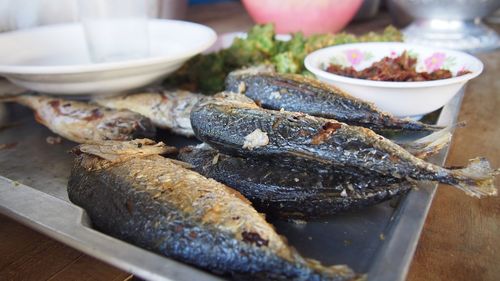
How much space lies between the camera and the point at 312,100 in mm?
1092

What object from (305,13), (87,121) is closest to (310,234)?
(87,121)

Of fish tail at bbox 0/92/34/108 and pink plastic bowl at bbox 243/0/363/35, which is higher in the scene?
pink plastic bowl at bbox 243/0/363/35

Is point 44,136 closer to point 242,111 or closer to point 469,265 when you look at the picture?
point 242,111

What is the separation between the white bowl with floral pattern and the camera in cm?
115

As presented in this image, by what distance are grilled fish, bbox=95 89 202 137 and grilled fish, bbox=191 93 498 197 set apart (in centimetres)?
32

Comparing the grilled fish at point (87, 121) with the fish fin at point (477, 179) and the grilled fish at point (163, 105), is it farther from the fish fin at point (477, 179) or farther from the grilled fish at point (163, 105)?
the fish fin at point (477, 179)

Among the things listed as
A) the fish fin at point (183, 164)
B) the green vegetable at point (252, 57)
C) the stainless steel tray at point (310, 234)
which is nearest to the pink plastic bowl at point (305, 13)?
the green vegetable at point (252, 57)

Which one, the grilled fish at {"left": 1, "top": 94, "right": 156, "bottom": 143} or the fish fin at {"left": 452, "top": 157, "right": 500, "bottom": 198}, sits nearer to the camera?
the fish fin at {"left": 452, "top": 157, "right": 500, "bottom": 198}

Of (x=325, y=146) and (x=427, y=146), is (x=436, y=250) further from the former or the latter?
(x=325, y=146)

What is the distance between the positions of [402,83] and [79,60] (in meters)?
1.09

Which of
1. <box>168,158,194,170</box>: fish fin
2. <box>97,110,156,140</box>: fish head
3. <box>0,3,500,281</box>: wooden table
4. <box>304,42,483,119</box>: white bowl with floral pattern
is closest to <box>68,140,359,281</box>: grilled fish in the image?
<box>168,158,194,170</box>: fish fin

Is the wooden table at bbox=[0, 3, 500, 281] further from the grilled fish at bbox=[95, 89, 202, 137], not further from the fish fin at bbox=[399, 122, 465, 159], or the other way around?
the grilled fish at bbox=[95, 89, 202, 137]

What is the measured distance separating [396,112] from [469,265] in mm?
485

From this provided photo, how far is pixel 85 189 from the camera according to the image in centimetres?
87
